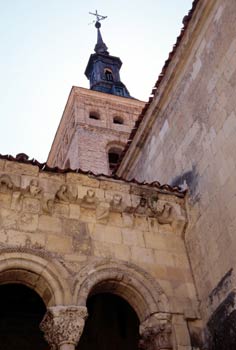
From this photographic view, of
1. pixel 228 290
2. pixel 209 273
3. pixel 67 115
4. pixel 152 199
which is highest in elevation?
pixel 67 115

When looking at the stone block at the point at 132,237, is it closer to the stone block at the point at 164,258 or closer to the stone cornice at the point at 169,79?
the stone block at the point at 164,258

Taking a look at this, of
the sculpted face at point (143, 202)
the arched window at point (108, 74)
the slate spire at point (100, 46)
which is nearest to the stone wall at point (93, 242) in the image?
the sculpted face at point (143, 202)

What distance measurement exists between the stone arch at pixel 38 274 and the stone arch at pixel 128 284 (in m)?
0.30

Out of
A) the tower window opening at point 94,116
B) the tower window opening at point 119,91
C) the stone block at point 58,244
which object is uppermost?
the tower window opening at point 119,91

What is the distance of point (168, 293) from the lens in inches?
271

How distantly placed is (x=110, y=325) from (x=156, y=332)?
3014mm

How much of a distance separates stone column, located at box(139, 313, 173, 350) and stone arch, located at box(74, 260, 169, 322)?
A: 10 centimetres

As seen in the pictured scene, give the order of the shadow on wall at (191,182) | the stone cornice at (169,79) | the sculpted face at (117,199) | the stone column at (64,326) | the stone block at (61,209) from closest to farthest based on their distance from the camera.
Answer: the stone column at (64,326) < the stone block at (61,209) < the sculpted face at (117,199) < the shadow on wall at (191,182) < the stone cornice at (169,79)

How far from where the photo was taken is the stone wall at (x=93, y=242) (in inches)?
253

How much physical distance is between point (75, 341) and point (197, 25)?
5.33 metres

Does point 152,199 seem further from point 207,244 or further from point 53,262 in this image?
point 53,262

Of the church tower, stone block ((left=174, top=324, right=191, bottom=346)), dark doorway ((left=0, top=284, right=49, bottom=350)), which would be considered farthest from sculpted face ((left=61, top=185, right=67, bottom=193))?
the church tower

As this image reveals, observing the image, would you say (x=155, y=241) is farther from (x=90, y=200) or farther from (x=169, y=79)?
(x=169, y=79)

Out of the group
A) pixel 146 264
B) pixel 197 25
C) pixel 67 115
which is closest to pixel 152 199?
pixel 146 264
